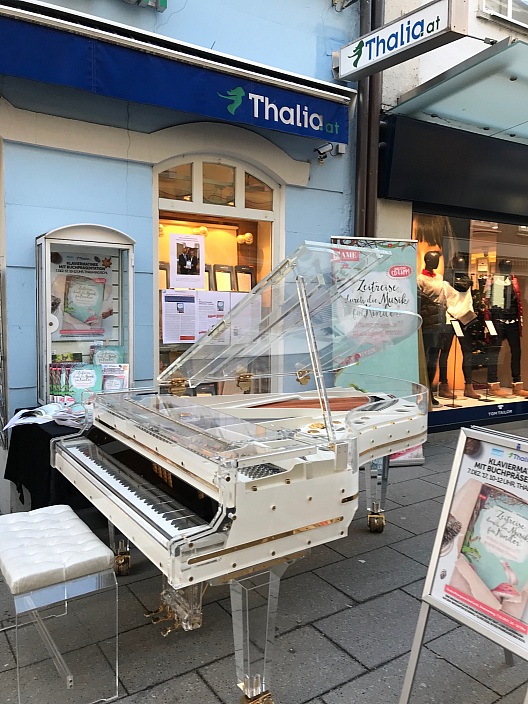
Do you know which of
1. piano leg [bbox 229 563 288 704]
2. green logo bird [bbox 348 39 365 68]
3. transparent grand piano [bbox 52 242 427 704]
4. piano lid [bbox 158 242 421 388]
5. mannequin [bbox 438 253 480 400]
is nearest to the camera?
transparent grand piano [bbox 52 242 427 704]

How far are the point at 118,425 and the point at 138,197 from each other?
2.54m

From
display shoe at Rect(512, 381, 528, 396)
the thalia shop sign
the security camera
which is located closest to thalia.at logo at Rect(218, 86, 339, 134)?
the security camera

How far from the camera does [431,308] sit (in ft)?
21.8

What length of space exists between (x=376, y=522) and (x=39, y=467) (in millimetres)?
2231

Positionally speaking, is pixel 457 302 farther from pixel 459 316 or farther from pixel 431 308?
pixel 431 308

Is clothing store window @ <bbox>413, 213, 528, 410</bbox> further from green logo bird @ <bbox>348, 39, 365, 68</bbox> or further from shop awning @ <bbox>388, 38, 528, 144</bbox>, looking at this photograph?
green logo bird @ <bbox>348, 39, 365, 68</bbox>

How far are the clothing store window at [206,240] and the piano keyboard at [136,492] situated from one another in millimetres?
2011

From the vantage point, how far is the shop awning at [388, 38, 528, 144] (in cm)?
482

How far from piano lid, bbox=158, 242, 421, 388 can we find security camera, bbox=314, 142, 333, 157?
233cm

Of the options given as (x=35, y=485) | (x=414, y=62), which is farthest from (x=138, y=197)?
(x=414, y=62)

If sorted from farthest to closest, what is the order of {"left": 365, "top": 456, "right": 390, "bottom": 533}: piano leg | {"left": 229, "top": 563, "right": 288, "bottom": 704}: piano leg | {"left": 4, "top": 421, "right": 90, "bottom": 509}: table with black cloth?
{"left": 365, "top": 456, "right": 390, "bottom": 533}: piano leg < {"left": 4, "top": 421, "right": 90, "bottom": 509}: table with black cloth < {"left": 229, "top": 563, "right": 288, "bottom": 704}: piano leg

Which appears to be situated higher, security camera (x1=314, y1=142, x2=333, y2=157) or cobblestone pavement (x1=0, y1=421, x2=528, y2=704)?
security camera (x1=314, y1=142, x2=333, y2=157)

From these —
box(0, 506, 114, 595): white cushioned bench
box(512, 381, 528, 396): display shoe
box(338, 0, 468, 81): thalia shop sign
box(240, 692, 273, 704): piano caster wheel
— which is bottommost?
box(240, 692, 273, 704): piano caster wheel

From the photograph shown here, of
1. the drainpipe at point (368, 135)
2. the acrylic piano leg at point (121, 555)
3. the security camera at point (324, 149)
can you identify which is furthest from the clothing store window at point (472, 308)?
the acrylic piano leg at point (121, 555)
